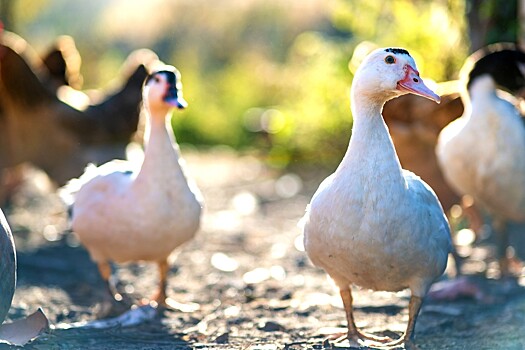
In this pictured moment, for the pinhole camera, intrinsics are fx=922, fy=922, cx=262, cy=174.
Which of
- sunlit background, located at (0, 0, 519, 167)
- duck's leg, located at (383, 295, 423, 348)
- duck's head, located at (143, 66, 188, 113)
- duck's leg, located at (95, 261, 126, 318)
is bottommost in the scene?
duck's leg, located at (383, 295, 423, 348)

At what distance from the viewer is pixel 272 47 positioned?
21625 millimetres

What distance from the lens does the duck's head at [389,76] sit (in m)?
4.42

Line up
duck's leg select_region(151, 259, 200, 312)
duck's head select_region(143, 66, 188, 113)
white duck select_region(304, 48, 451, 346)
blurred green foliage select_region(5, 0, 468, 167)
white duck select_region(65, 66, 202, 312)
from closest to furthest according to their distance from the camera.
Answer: white duck select_region(304, 48, 451, 346)
white duck select_region(65, 66, 202, 312)
duck's head select_region(143, 66, 188, 113)
duck's leg select_region(151, 259, 200, 312)
blurred green foliage select_region(5, 0, 468, 167)

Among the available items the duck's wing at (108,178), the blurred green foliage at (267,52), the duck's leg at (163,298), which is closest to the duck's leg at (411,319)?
the duck's leg at (163,298)

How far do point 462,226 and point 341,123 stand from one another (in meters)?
4.38

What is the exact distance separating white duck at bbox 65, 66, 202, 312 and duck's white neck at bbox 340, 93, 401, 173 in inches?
52.7

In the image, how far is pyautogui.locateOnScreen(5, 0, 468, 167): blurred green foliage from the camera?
9.94m

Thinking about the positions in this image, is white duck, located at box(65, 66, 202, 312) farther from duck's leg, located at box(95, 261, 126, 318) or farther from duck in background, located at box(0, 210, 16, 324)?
duck in background, located at box(0, 210, 16, 324)

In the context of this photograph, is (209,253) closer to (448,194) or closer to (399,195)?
(448,194)

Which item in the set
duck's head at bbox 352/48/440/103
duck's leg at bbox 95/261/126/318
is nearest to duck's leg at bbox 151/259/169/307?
duck's leg at bbox 95/261/126/318

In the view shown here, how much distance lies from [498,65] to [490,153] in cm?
86

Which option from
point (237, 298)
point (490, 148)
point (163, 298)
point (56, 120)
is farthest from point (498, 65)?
point (56, 120)

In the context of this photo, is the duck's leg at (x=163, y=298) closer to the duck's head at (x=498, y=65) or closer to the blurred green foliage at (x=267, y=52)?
the duck's head at (x=498, y=65)

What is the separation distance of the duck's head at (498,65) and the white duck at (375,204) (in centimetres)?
233
